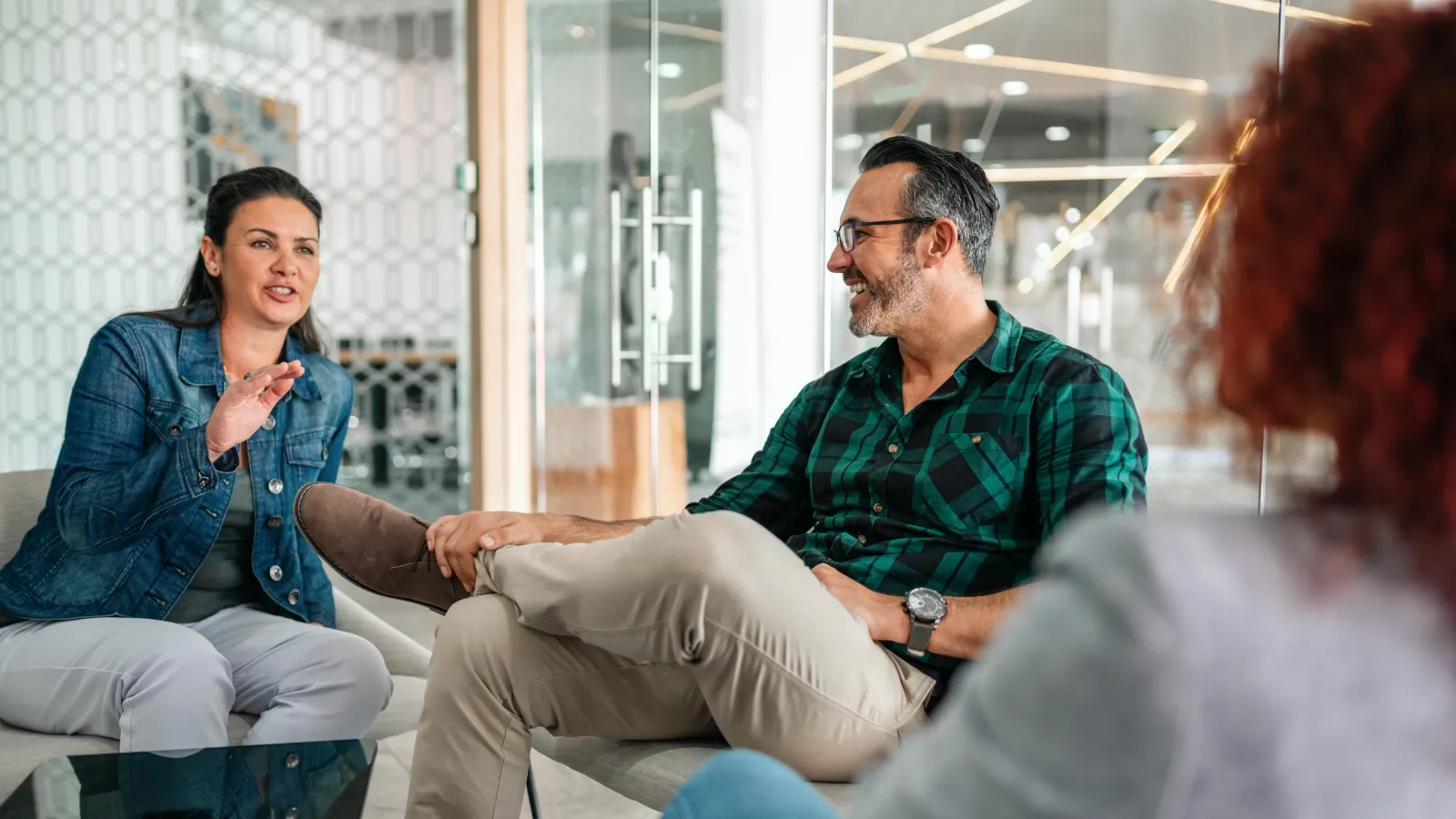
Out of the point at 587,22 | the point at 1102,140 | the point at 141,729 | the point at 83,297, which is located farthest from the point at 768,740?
the point at 83,297

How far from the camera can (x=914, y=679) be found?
147cm

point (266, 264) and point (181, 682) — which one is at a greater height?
point (266, 264)

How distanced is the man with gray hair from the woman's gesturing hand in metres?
0.15

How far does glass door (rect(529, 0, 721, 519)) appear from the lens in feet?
12.6

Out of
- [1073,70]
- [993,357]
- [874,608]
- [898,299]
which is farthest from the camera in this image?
[1073,70]

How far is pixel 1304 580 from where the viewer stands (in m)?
0.50

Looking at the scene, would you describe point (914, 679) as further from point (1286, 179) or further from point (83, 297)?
point (83, 297)

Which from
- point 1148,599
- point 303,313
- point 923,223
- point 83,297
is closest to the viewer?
point 1148,599

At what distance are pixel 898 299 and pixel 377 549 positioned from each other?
885mm

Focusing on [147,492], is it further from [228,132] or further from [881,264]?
[228,132]

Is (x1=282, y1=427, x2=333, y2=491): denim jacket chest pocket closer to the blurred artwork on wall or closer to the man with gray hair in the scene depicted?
the man with gray hair

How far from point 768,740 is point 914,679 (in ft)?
0.74

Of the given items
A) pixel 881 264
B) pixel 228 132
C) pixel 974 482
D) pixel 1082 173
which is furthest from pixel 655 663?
pixel 228 132

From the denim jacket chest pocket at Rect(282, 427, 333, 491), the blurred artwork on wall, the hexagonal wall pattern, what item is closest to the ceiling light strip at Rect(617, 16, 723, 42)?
the hexagonal wall pattern
